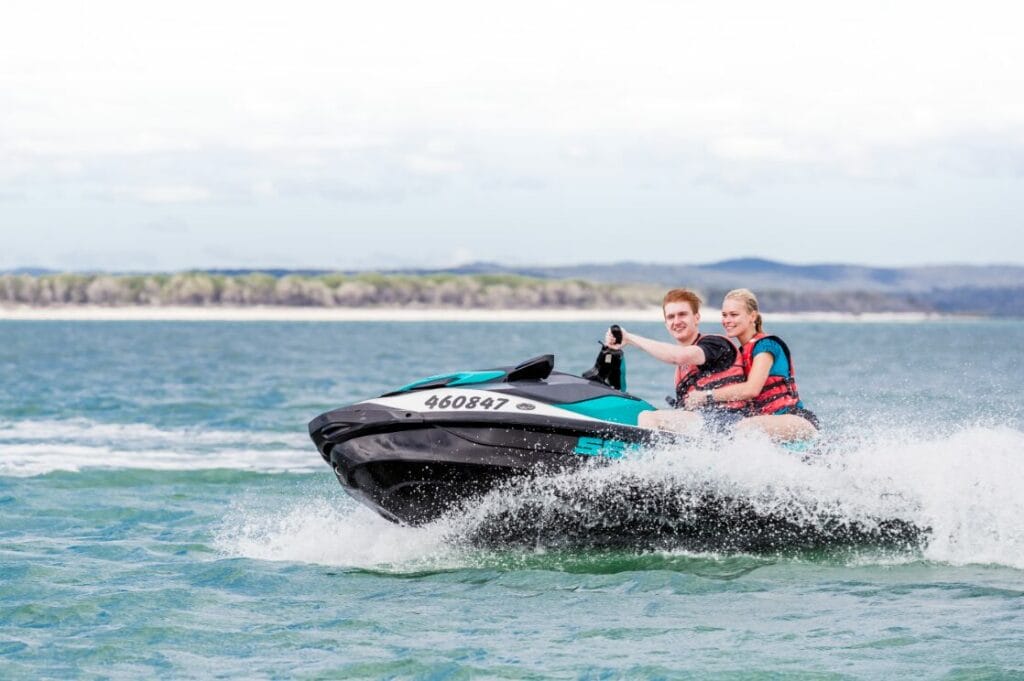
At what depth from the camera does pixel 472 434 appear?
742 cm

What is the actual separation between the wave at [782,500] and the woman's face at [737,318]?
2.04 feet

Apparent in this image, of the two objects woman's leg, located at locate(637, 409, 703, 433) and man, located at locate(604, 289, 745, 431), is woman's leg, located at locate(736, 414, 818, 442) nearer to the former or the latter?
man, located at locate(604, 289, 745, 431)

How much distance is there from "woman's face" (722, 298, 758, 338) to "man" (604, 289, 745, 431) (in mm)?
88

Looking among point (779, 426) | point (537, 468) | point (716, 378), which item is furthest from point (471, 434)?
point (779, 426)

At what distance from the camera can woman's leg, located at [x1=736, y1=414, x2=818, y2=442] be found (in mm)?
7535

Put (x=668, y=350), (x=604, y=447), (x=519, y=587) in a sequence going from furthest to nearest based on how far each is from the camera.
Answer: (x=604, y=447)
(x=668, y=350)
(x=519, y=587)

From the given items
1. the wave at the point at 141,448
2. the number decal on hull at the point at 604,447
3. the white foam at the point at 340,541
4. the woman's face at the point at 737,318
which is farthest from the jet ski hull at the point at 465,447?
the wave at the point at 141,448

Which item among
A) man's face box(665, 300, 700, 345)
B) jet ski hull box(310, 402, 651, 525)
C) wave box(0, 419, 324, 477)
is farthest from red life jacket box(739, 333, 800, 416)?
wave box(0, 419, 324, 477)

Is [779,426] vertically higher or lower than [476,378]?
lower

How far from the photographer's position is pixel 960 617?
21.4ft

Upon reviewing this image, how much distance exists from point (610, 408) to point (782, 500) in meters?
1.12

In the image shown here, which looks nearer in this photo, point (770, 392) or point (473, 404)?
point (473, 404)

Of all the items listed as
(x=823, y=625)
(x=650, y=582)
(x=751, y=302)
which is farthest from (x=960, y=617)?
(x=751, y=302)

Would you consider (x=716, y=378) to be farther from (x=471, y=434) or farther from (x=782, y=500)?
(x=471, y=434)
